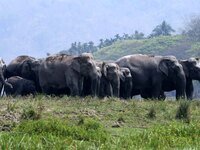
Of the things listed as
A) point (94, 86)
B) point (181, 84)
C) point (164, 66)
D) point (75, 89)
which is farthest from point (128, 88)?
point (75, 89)

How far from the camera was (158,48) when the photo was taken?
107 metres

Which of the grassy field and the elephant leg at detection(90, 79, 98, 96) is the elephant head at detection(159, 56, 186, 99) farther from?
the grassy field

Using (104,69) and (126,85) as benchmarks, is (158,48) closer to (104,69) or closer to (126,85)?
(126,85)

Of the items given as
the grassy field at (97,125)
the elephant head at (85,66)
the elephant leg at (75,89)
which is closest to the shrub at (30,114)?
the grassy field at (97,125)

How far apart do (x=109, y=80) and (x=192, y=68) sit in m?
4.21

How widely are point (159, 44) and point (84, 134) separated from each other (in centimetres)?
9697

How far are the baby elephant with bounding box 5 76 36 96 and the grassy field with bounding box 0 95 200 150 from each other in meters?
6.01

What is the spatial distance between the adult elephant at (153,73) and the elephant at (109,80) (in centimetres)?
257

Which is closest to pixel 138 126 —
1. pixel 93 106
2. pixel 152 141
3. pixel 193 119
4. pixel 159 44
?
pixel 193 119

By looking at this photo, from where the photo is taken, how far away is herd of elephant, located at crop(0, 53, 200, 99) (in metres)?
26.2

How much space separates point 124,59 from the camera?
3058 cm

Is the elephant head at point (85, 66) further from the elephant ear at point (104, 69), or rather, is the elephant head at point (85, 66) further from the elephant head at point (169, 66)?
the elephant head at point (169, 66)

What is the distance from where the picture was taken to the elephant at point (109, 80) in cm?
2642

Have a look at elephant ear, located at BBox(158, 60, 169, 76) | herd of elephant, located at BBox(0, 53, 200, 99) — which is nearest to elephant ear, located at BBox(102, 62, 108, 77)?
herd of elephant, located at BBox(0, 53, 200, 99)
